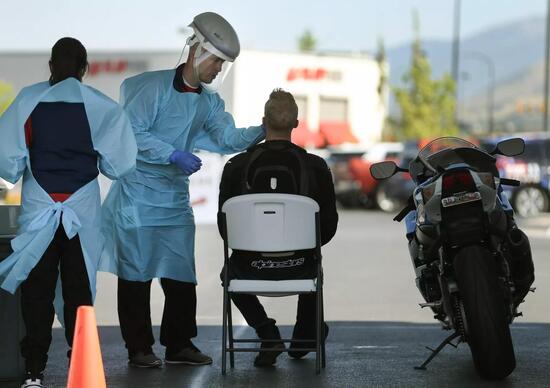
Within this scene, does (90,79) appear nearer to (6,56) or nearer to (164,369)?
(6,56)

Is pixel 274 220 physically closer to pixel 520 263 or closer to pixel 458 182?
pixel 458 182

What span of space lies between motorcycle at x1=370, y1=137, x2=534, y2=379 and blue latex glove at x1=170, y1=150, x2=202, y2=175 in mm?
1300

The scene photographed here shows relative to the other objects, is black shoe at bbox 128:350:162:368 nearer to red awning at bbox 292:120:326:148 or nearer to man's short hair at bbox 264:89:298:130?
man's short hair at bbox 264:89:298:130

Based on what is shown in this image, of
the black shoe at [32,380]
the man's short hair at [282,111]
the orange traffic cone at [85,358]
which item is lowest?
the black shoe at [32,380]

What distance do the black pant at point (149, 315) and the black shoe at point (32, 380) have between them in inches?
52.3

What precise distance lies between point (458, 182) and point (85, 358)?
264 cm

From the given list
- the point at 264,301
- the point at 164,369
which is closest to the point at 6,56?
the point at 264,301

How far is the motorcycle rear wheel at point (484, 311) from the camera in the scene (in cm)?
745

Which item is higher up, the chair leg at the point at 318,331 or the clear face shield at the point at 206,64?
the clear face shield at the point at 206,64

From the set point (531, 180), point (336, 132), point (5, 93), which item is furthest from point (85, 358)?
point (336, 132)

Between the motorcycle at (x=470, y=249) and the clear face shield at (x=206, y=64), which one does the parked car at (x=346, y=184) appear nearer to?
the clear face shield at (x=206, y=64)

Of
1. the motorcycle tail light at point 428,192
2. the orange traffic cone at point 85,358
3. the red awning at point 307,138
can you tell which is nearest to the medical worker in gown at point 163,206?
the motorcycle tail light at point 428,192

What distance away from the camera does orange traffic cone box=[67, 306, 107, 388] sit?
6109 mm

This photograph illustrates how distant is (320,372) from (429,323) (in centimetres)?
334
